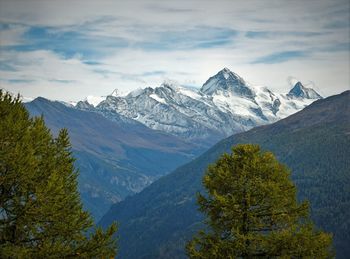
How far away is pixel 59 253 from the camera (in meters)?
23.1

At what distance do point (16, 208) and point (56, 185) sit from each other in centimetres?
201

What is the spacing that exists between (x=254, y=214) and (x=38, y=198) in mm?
11109

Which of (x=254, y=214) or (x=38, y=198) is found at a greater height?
(x=38, y=198)

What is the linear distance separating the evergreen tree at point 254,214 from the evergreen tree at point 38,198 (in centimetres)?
561

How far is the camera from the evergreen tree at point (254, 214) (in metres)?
26.1

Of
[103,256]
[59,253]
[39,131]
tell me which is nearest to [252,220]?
[103,256]

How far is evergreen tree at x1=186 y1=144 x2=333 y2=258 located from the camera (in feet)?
85.7

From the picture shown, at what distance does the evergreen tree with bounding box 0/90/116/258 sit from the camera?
22641mm

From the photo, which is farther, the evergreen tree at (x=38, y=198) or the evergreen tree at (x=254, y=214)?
the evergreen tree at (x=254, y=214)

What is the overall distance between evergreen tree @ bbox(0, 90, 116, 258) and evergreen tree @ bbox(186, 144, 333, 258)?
5.61 m

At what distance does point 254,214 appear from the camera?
27047 millimetres

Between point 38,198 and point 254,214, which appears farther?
point 254,214

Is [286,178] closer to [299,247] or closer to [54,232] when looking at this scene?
[299,247]

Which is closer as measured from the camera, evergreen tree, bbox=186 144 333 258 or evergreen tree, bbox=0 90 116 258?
evergreen tree, bbox=0 90 116 258
